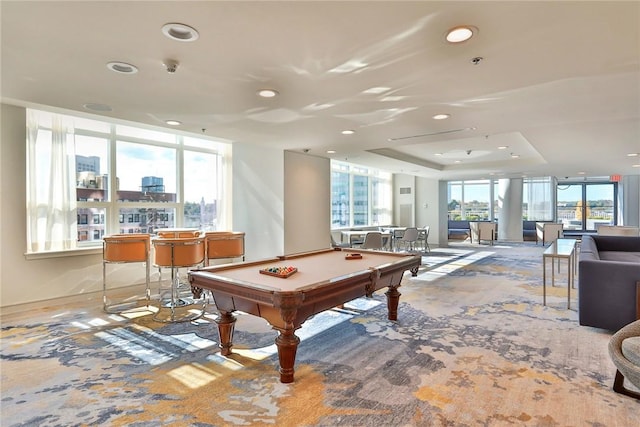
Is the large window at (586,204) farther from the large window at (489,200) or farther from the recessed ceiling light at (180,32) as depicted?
the recessed ceiling light at (180,32)

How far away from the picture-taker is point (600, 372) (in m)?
2.59

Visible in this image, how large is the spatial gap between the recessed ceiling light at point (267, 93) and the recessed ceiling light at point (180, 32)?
101 centimetres

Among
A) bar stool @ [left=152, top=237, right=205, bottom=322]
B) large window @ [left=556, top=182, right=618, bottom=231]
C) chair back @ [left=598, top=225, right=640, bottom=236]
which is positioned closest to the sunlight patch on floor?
chair back @ [left=598, top=225, right=640, bottom=236]

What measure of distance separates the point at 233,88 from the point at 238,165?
11.4 feet

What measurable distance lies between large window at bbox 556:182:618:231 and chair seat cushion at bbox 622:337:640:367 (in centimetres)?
1554

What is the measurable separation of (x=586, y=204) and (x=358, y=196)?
11.4 m

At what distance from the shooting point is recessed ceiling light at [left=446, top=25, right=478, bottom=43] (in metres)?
2.12

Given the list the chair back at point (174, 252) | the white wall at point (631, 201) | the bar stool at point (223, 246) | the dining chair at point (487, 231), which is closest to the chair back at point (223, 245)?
the bar stool at point (223, 246)

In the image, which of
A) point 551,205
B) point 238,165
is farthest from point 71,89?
point 551,205

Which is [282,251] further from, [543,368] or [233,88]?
[543,368]

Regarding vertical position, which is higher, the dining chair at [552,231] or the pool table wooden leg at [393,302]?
the dining chair at [552,231]

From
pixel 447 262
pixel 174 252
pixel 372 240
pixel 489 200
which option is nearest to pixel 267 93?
pixel 174 252

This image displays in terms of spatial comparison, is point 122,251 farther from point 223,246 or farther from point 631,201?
point 631,201

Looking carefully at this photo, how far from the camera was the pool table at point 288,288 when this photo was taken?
2.36m
